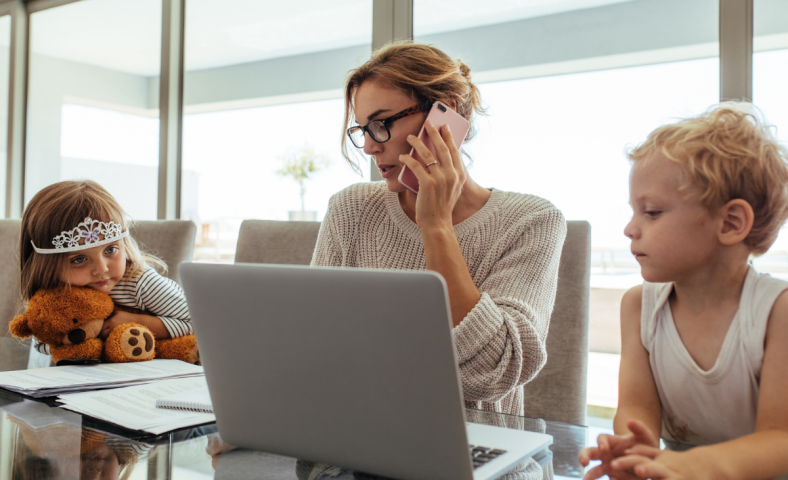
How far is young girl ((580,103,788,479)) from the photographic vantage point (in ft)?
2.24

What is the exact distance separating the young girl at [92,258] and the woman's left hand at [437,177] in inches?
26.4

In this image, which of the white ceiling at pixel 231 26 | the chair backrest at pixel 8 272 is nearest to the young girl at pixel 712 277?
the chair backrest at pixel 8 272

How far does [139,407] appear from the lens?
84cm

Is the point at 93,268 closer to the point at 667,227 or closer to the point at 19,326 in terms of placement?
the point at 19,326

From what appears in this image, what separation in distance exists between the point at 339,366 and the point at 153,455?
298mm

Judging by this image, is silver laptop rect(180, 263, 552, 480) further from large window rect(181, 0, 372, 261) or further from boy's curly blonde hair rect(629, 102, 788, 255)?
large window rect(181, 0, 372, 261)

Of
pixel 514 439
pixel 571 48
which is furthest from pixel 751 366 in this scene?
pixel 571 48

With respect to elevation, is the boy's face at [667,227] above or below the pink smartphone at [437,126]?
below

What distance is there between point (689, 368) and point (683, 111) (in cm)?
36

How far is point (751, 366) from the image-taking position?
0.69m

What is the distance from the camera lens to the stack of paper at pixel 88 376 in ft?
3.07

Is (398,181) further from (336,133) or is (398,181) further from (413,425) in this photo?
(336,133)

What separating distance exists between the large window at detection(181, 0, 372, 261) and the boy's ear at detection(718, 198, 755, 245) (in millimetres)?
2363

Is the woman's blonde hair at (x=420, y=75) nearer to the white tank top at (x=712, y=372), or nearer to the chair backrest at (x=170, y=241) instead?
the white tank top at (x=712, y=372)
